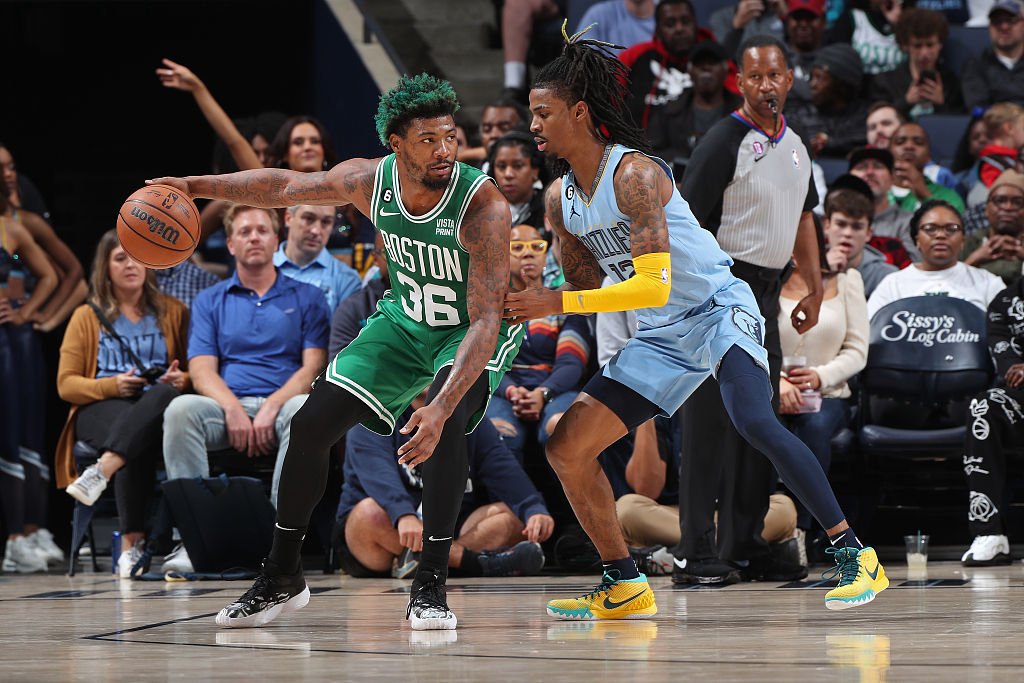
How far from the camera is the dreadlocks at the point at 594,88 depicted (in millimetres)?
3529

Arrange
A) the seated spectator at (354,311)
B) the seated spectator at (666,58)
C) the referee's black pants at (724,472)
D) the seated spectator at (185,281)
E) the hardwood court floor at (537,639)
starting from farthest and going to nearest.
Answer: the seated spectator at (666,58) < the seated spectator at (185,281) < the seated spectator at (354,311) < the referee's black pants at (724,472) < the hardwood court floor at (537,639)

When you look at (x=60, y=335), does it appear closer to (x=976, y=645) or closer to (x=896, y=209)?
(x=896, y=209)

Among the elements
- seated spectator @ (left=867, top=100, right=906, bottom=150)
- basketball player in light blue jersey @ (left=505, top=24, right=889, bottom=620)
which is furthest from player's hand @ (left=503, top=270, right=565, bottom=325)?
seated spectator @ (left=867, top=100, right=906, bottom=150)

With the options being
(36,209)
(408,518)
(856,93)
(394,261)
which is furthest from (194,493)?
(856,93)

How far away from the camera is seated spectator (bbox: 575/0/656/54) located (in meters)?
8.48

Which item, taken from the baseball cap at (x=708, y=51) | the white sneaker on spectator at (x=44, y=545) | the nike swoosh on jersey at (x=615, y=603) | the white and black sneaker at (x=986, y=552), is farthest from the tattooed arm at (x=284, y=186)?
the baseball cap at (x=708, y=51)

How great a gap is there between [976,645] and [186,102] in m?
9.02

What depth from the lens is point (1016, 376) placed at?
5.41 m

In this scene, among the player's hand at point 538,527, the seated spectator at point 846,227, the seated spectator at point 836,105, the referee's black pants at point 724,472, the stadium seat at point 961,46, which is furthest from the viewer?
the stadium seat at point 961,46

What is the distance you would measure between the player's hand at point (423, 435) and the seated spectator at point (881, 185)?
4.82 meters

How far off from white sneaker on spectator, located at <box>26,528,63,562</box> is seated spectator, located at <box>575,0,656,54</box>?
16.8ft

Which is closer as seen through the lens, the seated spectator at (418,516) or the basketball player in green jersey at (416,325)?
the basketball player in green jersey at (416,325)

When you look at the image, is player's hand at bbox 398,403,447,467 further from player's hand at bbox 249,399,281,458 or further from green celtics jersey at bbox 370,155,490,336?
player's hand at bbox 249,399,281,458

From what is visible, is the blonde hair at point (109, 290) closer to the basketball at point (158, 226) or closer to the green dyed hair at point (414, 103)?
the basketball at point (158, 226)
